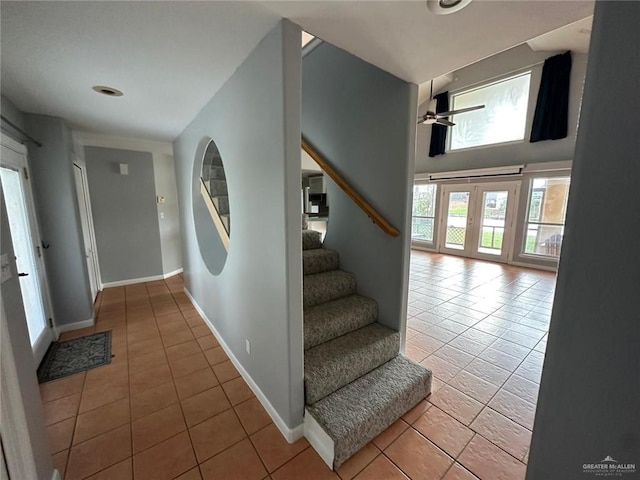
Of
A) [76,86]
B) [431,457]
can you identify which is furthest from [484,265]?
[76,86]

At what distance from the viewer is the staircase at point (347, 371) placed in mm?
1469

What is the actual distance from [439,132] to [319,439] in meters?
7.42

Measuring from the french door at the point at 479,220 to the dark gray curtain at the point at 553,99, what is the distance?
3.78 ft

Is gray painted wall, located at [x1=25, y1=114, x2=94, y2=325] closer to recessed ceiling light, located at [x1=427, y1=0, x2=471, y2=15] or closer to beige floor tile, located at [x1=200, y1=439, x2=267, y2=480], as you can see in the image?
beige floor tile, located at [x1=200, y1=439, x2=267, y2=480]

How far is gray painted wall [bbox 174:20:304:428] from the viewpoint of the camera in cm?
129

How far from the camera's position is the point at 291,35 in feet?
4.06

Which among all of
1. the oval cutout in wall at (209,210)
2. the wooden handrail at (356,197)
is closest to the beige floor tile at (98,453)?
the oval cutout in wall at (209,210)

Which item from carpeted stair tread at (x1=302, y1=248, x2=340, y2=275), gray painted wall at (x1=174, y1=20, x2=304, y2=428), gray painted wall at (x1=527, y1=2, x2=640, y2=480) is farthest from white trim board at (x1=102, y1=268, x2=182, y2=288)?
gray painted wall at (x1=527, y1=2, x2=640, y2=480)

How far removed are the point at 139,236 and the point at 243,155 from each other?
3963mm

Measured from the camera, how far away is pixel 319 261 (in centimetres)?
250

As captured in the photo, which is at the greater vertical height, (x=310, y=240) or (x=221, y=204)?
(x=221, y=204)

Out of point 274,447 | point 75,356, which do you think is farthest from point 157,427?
point 75,356

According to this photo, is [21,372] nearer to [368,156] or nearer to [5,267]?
[5,267]

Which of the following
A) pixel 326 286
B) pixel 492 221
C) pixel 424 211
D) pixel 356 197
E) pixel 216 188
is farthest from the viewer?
pixel 424 211
